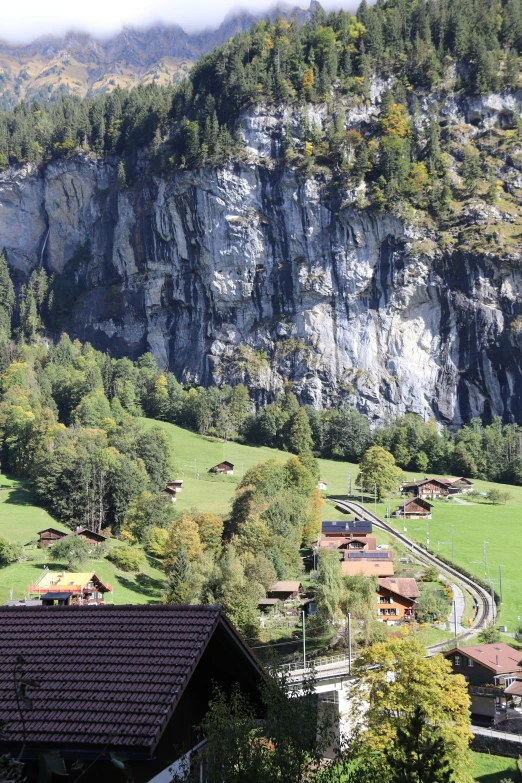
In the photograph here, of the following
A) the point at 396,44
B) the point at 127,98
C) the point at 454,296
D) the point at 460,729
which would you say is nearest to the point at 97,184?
the point at 127,98

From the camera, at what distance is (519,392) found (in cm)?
14500

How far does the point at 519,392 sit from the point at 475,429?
12.1m

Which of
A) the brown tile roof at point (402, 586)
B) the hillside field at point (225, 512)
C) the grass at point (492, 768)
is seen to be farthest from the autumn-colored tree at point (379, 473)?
the grass at point (492, 768)

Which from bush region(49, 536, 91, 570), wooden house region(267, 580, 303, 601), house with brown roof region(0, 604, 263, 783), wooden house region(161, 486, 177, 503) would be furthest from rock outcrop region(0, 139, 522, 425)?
house with brown roof region(0, 604, 263, 783)

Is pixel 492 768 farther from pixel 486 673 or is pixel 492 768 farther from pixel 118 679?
pixel 118 679

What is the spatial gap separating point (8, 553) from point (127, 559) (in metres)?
8.43

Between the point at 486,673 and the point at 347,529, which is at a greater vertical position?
the point at 347,529

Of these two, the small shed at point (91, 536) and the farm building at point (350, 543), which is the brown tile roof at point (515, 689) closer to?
the farm building at point (350, 543)

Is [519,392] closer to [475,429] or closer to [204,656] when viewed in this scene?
[475,429]

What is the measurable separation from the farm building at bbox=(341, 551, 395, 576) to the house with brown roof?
153ft

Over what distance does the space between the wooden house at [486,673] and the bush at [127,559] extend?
26.5 meters

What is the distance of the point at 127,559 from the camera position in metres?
61.5

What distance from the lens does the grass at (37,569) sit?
54.2 metres

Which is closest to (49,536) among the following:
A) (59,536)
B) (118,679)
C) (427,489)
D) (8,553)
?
(59,536)
